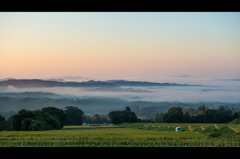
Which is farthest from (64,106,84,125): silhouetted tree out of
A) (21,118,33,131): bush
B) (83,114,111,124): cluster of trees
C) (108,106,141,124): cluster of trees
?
(21,118,33,131): bush

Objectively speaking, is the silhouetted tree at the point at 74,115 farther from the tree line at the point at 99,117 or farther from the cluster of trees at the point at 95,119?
the cluster of trees at the point at 95,119

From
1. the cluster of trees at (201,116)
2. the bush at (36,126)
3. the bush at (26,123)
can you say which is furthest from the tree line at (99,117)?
the bush at (36,126)

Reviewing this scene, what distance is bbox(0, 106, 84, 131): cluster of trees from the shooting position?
24094 millimetres

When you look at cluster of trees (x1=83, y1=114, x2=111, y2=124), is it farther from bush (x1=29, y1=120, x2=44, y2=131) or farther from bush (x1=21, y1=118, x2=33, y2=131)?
bush (x1=21, y1=118, x2=33, y2=131)

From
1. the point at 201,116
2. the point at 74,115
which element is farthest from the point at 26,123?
the point at 201,116

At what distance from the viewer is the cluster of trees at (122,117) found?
28.6 metres

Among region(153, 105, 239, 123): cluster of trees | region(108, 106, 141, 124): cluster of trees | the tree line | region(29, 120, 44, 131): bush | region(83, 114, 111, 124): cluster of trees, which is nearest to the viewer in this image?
region(29, 120, 44, 131): bush

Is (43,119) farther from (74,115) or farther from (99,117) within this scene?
(99,117)

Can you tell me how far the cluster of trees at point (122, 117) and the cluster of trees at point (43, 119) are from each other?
14.4ft

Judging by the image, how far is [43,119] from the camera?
25.6 meters

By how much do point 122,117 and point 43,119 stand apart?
24.7 feet

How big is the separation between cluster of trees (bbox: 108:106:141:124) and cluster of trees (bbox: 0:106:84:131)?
14.4 feet
